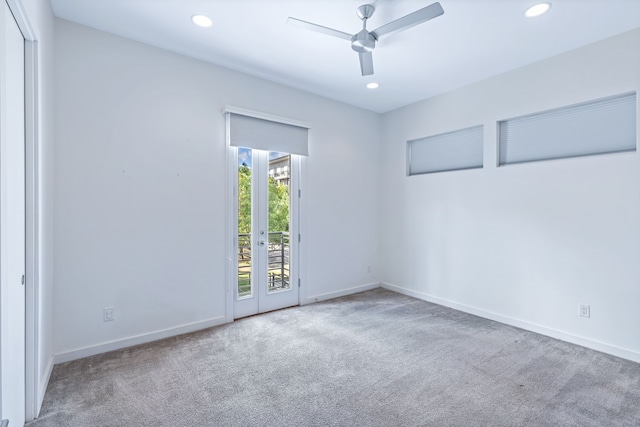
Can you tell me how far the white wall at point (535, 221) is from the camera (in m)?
2.70

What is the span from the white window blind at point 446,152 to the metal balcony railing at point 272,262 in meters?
2.16

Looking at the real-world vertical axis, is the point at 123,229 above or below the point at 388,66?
below

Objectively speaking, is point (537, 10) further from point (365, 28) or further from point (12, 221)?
point (12, 221)

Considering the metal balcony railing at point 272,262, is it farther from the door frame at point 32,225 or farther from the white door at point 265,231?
the door frame at point 32,225

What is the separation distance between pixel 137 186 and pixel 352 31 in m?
2.38

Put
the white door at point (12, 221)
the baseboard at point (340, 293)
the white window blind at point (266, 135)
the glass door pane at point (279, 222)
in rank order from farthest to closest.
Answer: the baseboard at point (340, 293)
the glass door pane at point (279, 222)
the white window blind at point (266, 135)
the white door at point (12, 221)

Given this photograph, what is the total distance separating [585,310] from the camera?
2891 mm

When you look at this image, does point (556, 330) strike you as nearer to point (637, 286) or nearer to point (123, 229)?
point (637, 286)

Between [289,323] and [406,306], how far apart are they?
156cm

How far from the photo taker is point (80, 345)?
262 centimetres

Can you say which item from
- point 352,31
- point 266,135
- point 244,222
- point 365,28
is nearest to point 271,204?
point 244,222

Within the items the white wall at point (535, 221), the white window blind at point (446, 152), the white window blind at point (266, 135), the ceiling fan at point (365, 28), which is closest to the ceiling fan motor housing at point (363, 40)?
the ceiling fan at point (365, 28)

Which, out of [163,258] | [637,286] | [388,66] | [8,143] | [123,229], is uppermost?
[388,66]

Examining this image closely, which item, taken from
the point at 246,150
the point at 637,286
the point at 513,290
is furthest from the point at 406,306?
the point at 246,150
